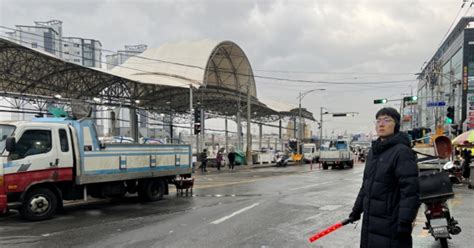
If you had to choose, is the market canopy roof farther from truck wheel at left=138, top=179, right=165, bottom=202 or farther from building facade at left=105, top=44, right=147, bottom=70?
truck wheel at left=138, top=179, right=165, bottom=202

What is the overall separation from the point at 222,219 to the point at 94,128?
4.47m

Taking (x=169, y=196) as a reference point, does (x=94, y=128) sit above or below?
above

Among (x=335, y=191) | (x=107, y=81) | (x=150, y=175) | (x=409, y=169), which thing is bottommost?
(x=335, y=191)

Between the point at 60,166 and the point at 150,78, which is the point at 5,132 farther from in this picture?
the point at 150,78

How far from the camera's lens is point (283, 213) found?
34.7ft

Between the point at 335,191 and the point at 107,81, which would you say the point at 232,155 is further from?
the point at 335,191

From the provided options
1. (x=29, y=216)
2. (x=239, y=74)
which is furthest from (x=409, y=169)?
(x=239, y=74)

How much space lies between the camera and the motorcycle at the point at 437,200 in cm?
609

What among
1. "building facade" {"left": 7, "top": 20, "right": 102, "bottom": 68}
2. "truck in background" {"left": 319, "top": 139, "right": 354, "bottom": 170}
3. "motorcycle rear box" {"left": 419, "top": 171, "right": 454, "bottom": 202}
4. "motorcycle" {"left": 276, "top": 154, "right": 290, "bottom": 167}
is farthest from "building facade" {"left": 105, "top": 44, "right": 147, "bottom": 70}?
"motorcycle rear box" {"left": 419, "top": 171, "right": 454, "bottom": 202}

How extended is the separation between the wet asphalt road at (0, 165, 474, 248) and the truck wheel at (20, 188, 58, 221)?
0.24 metres

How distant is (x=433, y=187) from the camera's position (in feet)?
20.0

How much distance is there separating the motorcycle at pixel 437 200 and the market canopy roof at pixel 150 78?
1003 inches

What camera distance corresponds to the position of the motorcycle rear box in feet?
20.0

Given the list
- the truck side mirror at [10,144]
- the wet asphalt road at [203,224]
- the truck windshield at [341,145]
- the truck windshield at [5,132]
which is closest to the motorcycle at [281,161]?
the truck windshield at [341,145]
